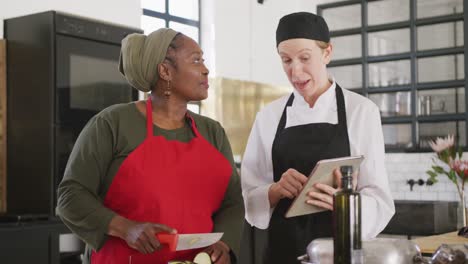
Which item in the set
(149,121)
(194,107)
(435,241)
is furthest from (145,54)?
(194,107)

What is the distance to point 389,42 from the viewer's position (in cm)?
729

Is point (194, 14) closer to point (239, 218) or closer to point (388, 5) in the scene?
point (388, 5)

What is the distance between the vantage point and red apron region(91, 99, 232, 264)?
202 centimetres

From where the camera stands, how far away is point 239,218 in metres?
2.18

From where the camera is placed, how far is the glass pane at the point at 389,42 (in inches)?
283

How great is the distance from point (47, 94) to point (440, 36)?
4.19 metres

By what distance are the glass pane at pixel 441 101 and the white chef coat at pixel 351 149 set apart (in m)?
4.84

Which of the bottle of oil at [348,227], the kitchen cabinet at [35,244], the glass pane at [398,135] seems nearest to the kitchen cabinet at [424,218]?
the glass pane at [398,135]

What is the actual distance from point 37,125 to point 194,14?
10.1 feet

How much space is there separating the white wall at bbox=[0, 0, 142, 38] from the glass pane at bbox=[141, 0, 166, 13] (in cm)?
83

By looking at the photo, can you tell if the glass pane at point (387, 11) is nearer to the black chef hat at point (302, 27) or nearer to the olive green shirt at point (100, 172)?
the black chef hat at point (302, 27)

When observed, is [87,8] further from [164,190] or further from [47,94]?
[164,190]

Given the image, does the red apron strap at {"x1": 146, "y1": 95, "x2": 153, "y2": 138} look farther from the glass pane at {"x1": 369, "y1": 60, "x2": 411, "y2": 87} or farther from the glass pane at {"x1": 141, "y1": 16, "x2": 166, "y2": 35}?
the glass pane at {"x1": 369, "y1": 60, "x2": 411, "y2": 87}

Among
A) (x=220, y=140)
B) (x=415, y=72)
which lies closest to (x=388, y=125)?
(x=415, y=72)
